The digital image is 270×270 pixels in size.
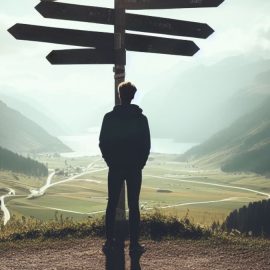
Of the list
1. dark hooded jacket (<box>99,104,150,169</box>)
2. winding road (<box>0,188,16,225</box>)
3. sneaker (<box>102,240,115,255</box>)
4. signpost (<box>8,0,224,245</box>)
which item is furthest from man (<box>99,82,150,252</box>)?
winding road (<box>0,188,16,225</box>)

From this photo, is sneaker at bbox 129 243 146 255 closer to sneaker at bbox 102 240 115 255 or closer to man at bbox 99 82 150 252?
man at bbox 99 82 150 252

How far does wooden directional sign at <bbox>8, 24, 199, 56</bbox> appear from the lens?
841 cm

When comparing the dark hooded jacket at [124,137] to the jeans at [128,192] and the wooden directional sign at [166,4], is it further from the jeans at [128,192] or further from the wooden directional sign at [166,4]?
the wooden directional sign at [166,4]

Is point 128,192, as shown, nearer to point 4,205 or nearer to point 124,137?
point 124,137

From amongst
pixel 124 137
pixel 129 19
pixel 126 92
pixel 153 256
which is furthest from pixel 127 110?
pixel 129 19

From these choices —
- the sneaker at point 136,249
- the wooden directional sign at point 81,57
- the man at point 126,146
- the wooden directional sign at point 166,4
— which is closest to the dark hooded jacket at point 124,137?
the man at point 126,146

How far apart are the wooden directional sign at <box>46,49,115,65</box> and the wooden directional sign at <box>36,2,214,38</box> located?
28.0 inches

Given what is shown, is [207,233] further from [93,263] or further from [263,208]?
[263,208]

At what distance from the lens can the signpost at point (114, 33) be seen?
8.50m

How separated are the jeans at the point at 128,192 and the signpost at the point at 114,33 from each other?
1.03 m

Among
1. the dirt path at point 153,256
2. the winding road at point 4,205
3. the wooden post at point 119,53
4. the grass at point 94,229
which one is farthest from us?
the winding road at point 4,205

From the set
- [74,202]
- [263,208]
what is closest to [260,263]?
[263,208]

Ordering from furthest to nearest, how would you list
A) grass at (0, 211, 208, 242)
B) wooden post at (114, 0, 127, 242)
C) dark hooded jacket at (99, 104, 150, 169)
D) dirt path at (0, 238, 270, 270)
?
wooden post at (114, 0, 127, 242), grass at (0, 211, 208, 242), dark hooded jacket at (99, 104, 150, 169), dirt path at (0, 238, 270, 270)

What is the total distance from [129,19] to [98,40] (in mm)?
918
